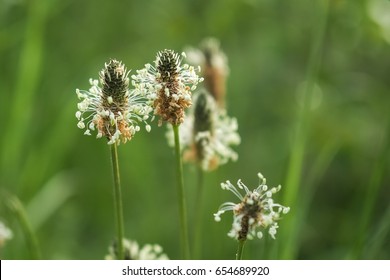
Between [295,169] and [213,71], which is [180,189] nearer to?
[295,169]

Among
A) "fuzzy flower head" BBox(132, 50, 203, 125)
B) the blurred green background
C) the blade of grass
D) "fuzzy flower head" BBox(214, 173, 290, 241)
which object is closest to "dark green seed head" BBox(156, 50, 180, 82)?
"fuzzy flower head" BBox(132, 50, 203, 125)

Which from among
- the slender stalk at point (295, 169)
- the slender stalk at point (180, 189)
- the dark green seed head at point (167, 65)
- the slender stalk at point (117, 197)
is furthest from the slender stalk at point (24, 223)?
the slender stalk at point (295, 169)

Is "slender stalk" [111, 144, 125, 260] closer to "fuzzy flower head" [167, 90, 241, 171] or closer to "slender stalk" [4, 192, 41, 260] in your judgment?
"slender stalk" [4, 192, 41, 260]

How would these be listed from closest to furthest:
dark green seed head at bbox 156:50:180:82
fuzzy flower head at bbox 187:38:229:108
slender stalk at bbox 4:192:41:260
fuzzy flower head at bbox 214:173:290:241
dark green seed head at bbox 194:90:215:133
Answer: fuzzy flower head at bbox 214:173:290:241
dark green seed head at bbox 156:50:180:82
slender stalk at bbox 4:192:41:260
dark green seed head at bbox 194:90:215:133
fuzzy flower head at bbox 187:38:229:108

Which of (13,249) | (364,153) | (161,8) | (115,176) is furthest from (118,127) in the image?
(161,8)

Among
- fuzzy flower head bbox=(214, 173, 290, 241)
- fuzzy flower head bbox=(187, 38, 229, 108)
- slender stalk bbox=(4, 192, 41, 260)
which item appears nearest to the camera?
fuzzy flower head bbox=(214, 173, 290, 241)
